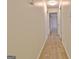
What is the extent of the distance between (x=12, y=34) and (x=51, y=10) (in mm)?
11917

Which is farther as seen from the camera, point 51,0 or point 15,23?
point 51,0

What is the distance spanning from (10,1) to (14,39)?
0.40 metres
